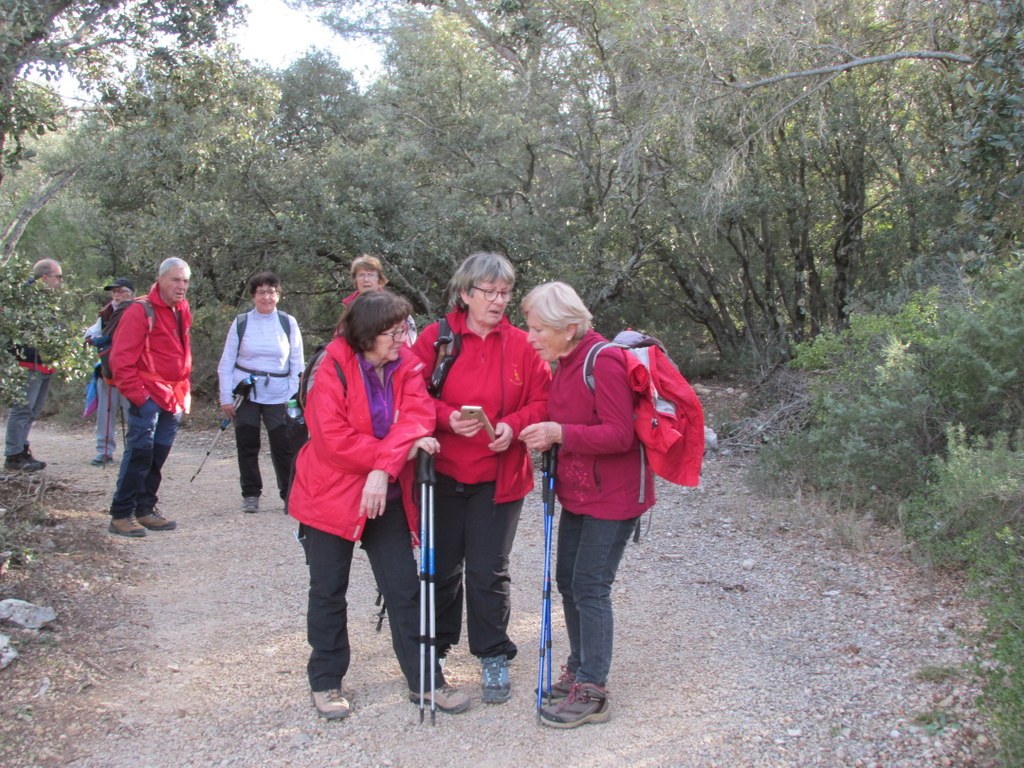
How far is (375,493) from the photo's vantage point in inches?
142

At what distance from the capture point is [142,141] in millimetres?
11922

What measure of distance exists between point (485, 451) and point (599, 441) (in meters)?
0.55

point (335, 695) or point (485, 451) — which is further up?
point (485, 451)

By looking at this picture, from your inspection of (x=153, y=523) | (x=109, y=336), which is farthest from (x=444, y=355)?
(x=109, y=336)

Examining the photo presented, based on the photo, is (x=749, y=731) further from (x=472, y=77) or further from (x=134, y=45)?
(x=472, y=77)

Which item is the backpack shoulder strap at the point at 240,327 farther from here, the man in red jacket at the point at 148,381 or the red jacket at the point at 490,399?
the red jacket at the point at 490,399

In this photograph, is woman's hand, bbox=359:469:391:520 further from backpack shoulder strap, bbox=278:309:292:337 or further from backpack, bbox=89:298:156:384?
backpack shoulder strap, bbox=278:309:292:337

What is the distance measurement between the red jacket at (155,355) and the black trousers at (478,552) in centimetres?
339

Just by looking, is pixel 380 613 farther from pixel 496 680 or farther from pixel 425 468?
pixel 425 468

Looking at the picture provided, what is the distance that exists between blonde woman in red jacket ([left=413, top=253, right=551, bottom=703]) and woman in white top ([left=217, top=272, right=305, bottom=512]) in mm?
3274

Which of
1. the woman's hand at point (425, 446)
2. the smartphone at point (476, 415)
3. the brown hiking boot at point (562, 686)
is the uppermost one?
the smartphone at point (476, 415)

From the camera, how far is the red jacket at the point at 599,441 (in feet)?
11.6

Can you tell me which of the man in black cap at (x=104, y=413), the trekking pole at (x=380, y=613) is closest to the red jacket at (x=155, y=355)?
the man in black cap at (x=104, y=413)

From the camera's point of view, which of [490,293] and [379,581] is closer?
[490,293]
